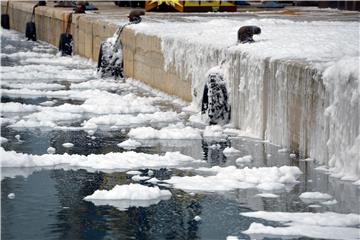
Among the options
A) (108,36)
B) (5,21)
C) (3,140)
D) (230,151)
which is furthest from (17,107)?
(5,21)

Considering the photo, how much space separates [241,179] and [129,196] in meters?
1.18

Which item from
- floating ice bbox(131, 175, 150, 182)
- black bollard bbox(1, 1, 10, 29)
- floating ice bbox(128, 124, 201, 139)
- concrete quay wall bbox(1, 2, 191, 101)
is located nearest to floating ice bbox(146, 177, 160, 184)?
floating ice bbox(131, 175, 150, 182)

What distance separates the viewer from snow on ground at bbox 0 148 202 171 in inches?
416

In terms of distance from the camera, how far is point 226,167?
10.4m

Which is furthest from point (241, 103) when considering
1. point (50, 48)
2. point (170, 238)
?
point (50, 48)

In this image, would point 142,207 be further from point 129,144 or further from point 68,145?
point 68,145

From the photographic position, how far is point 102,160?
1081 centimetres

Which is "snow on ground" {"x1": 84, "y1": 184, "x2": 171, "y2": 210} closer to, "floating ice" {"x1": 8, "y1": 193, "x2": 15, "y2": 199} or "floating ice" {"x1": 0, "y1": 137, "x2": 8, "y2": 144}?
"floating ice" {"x1": 8, "y1": 193, "x2": 15, "y2": 199}

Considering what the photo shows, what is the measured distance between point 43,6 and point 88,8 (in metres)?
3.60

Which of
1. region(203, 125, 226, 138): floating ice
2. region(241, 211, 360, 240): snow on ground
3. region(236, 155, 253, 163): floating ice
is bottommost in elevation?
region(203, 125, 226, 138): floating ice

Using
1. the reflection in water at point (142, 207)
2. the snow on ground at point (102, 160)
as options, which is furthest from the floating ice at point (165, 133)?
the snow on ground at point (102, 160)

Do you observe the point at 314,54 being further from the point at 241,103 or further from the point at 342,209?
the point at 342,209

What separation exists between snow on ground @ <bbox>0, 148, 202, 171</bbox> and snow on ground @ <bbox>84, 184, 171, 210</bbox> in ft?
4.02

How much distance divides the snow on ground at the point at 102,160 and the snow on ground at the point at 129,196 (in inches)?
48.3
